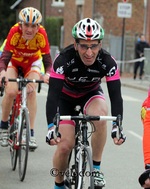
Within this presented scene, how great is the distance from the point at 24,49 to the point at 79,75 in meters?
3.00

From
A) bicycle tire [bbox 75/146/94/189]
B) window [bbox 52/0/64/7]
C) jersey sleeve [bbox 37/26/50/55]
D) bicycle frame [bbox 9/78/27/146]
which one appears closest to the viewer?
bicycle tire [bbox 75/146/94/189]

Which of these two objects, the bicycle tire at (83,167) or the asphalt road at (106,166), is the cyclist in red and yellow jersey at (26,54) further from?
the bicycle tire at (83,167)

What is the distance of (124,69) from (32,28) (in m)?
26.5

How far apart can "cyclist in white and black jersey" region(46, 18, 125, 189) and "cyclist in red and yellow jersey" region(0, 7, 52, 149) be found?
1812 millimetres

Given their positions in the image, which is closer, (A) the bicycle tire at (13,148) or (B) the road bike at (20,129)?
(B) the road bike at (20,129)

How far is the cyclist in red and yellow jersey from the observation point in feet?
29.1

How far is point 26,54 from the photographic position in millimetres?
9359

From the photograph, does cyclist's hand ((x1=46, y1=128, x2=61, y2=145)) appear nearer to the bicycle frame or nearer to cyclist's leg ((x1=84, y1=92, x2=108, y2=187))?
cyclist's leg ((x1=84, y1=92, x2=108, y2=187))

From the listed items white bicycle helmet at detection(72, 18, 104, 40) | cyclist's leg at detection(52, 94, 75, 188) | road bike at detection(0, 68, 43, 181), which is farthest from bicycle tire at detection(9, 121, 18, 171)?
white bicycle helmet at detection(72, 18, 104, 40)

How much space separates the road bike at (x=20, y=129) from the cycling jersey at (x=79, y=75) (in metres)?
1.96

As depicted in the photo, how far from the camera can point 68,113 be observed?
6.67m

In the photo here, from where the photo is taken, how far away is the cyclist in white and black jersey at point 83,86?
5.98 metres

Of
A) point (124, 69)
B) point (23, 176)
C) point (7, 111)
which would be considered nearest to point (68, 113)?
point (23, 176)

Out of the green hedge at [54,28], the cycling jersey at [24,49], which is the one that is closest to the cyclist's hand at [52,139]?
the cycling jersey at [24,49]
